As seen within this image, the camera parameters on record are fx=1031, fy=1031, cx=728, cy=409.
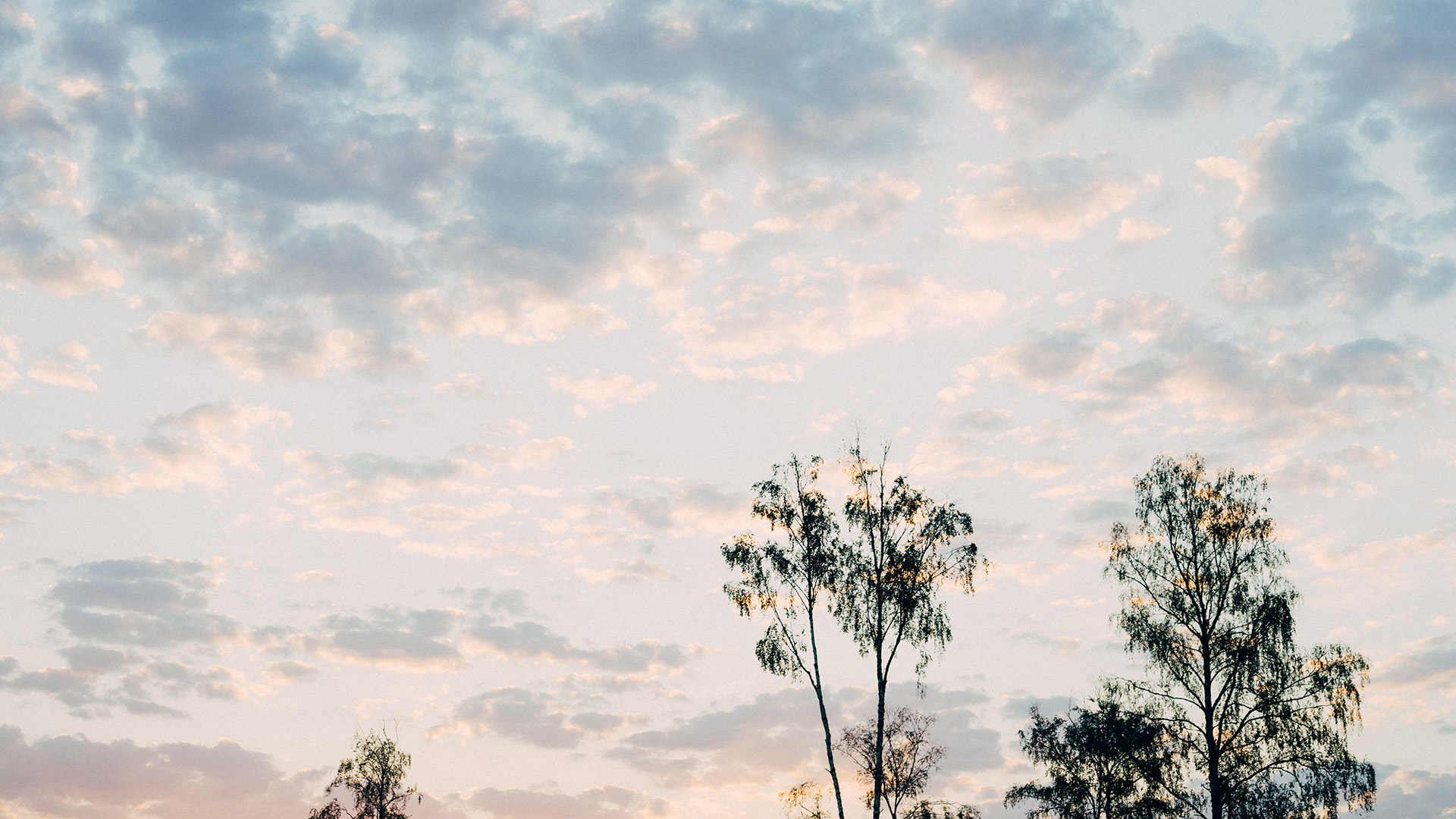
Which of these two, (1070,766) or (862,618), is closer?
(862,618)

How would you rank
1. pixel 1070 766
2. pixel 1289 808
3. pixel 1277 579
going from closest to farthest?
pixel 1289 808
pixel 1277 579
pixel 1070 766

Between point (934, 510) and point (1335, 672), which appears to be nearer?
point (1335, 672)

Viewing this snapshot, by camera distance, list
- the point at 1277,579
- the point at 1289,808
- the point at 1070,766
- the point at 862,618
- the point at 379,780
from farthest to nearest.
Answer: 1. the point at 379,780
2. the point at 1070,766
3. the point at 862,618
4. the point at 1277,579
5. the point at 1289,808

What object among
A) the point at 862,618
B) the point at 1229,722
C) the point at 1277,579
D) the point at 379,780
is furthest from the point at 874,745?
the point at 379,780

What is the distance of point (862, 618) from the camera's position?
4506cm

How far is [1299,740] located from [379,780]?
202 ft

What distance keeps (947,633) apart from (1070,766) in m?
15.3

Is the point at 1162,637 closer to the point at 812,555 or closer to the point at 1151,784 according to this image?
the point at 1151,784

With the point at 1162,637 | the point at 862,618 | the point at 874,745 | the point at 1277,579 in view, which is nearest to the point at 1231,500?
the point at 1277,579

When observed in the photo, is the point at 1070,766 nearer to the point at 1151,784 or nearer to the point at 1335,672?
the point at 1151,784

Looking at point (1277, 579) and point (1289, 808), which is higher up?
point (1277, 579)

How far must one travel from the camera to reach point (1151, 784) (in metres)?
43.7

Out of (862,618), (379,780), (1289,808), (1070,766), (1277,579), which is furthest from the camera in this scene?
(379,780)

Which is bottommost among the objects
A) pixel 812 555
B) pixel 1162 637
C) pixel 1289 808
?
pixel 1289 808
